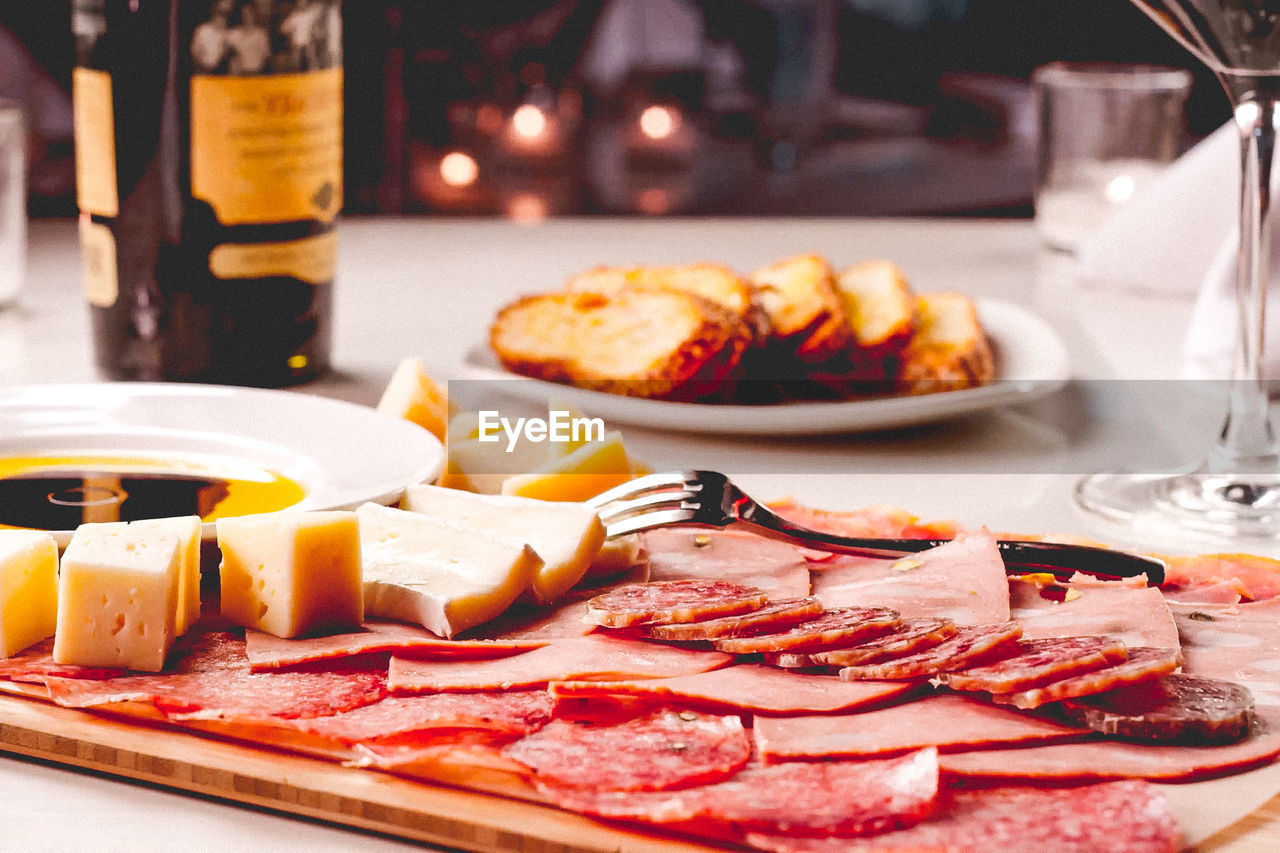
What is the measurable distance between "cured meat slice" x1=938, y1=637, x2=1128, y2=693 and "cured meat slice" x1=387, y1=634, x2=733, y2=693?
12cm

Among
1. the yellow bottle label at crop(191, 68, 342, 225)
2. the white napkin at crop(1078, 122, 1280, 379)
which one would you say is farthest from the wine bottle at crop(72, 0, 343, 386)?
the white napkin at crop(1078, 122, 1280, 379)

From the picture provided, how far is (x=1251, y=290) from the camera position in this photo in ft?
3.52

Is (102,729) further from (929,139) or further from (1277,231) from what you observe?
(929,139)

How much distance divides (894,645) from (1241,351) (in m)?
0.52

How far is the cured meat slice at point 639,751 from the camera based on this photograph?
23.9 inches

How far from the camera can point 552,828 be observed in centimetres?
59

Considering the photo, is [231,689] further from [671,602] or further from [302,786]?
[671,602]

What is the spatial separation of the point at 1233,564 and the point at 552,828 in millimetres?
497

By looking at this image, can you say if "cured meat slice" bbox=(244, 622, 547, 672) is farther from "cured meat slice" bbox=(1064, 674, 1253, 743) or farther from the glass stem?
the glass stem

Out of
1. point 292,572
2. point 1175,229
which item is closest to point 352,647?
point 292,572

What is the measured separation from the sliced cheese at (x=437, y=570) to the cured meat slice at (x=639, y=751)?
0.41ft

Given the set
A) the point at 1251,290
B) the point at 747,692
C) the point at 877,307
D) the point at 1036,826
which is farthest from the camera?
the point at 877,307

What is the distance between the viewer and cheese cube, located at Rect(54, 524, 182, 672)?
0.72 m

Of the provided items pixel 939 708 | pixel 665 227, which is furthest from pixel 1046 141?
pixel 939 708
